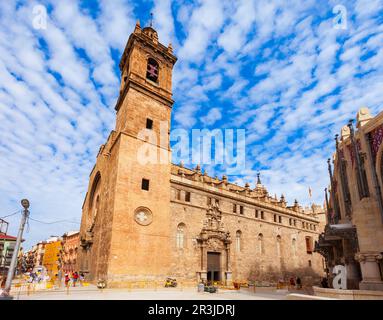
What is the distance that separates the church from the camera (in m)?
22.4

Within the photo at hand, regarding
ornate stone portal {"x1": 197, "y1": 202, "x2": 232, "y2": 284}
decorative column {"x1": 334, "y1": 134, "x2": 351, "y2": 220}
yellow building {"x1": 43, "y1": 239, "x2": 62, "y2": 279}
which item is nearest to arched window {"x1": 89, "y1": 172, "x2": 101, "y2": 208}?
ornate stone portal {"x1": 197, "y1": 202, "x2": 232, "y2": 284}

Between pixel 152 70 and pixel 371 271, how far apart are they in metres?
27.5

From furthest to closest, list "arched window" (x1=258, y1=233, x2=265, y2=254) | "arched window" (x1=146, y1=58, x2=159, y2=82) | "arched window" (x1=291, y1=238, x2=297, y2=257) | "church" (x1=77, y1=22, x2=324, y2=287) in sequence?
"arched window" (x1=291, y1=238, x2=297, y2=257), "arched window" (x1=258, y1=233, x2=265, y2=254), "arched window" (x1=146, y1=58, x2=159, y2=82), "church" (x1=77, y1=22, x2=324, y2=287)

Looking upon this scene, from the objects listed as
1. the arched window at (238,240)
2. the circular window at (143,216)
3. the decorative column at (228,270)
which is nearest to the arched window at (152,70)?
the circular window at (143,216)

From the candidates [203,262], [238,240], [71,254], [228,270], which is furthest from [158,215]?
[71,254]

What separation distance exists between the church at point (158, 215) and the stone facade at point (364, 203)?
13.9 m

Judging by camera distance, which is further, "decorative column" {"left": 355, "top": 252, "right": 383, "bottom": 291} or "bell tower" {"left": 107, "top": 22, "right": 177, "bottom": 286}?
"bell tower" {"left": 107, "top": 22, "right": 177, "bottom": 286}

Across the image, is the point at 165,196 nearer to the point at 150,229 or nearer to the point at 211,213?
the point at 150,229

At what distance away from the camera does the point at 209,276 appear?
28.3m

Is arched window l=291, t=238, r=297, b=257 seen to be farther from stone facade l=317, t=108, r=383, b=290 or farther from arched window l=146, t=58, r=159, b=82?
arched window l=146, t=58, r=159, b=82

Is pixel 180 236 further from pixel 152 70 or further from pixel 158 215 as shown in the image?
pixel 152 70

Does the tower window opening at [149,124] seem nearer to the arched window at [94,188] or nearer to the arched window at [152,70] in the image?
the arched window at [152,70]
